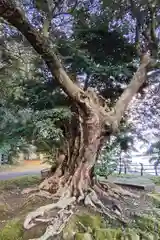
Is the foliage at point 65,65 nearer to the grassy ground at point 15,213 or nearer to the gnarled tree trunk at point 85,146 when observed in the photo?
the gnarled tree trunk at point 85,146

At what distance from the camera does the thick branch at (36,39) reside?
2447 millimetres

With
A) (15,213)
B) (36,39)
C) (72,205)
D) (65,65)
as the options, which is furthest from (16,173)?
(36,39)

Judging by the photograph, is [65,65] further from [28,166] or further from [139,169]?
[28,166]

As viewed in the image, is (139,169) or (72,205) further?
(139,169)

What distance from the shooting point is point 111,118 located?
358 cm

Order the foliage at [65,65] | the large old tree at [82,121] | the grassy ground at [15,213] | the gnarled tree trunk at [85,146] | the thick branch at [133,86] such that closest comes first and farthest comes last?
1. the grassy ground at [15,213]
2. the large old tree at [82,121]
3. the gnarled tree trunk at [85,146]
4. the thick branch at [133,86]
5. the foliage at [65,65]

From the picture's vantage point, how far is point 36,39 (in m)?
2.87

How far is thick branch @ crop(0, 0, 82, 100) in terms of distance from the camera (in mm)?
2447

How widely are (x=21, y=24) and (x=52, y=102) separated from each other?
5.78 feet

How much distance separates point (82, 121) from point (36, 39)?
1.32 meters

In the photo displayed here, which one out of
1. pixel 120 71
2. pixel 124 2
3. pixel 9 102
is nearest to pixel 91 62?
pixel 120 71

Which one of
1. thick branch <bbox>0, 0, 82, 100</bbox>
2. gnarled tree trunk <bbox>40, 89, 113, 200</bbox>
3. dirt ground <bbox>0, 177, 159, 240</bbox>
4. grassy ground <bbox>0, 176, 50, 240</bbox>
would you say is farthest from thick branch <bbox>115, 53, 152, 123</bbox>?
grassy ground <bbox>0, 176, 50, 240</bbox>

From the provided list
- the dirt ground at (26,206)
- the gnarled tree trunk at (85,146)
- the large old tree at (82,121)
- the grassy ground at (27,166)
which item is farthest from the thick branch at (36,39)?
the grassy ground at (27,166)

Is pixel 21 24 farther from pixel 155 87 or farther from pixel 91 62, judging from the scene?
pixel 155 87
